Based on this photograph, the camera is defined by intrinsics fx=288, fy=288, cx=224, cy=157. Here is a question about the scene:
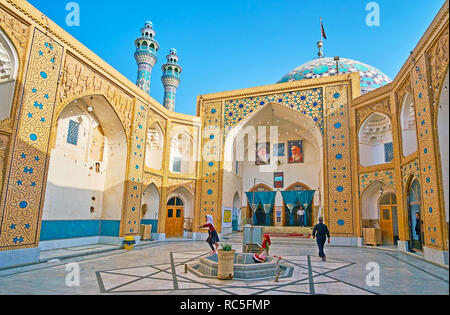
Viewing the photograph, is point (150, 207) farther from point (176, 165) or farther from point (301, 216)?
point (301, 216)

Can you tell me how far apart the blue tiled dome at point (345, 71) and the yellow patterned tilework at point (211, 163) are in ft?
19.9

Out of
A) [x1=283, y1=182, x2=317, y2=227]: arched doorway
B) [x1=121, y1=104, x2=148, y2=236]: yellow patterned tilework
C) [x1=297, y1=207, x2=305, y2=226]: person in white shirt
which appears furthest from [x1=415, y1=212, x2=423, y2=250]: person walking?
[x1=121, y1=104, x2=148, y2=236]: yellow patterned tilework

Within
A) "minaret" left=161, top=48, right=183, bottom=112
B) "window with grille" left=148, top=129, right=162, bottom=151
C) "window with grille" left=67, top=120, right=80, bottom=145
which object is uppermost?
"minaret" left=161, top=48, right=183, bottom=112

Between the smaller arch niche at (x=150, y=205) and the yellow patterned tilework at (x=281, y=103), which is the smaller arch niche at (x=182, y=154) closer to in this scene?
the smaller arch niche at (x=150, y=205)

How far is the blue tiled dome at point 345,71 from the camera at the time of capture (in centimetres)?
1537

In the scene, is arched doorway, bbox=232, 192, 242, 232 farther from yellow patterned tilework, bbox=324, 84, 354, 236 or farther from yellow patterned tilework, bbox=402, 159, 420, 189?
yellow patterned tilework, bbox=402, 159, 420, 189

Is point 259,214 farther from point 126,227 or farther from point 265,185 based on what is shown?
point 126,227

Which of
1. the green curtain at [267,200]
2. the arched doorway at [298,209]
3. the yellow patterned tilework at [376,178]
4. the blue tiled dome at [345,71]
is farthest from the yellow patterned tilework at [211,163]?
the blue tiled dome at [345,71]

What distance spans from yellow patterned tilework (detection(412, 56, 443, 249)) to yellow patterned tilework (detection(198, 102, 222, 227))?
741 centimetres

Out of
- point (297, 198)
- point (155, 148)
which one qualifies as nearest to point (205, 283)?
point (155, 148)

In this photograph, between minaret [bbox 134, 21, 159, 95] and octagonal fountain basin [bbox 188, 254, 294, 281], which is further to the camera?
minaret [bbox 134, 21, 159, 95]

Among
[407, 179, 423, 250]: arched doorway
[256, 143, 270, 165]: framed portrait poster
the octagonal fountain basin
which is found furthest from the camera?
[256, 143, 270, 165]: framed portrait poster

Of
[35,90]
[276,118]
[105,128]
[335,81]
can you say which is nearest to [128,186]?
[105,128]

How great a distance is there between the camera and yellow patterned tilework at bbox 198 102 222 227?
40.6ft
